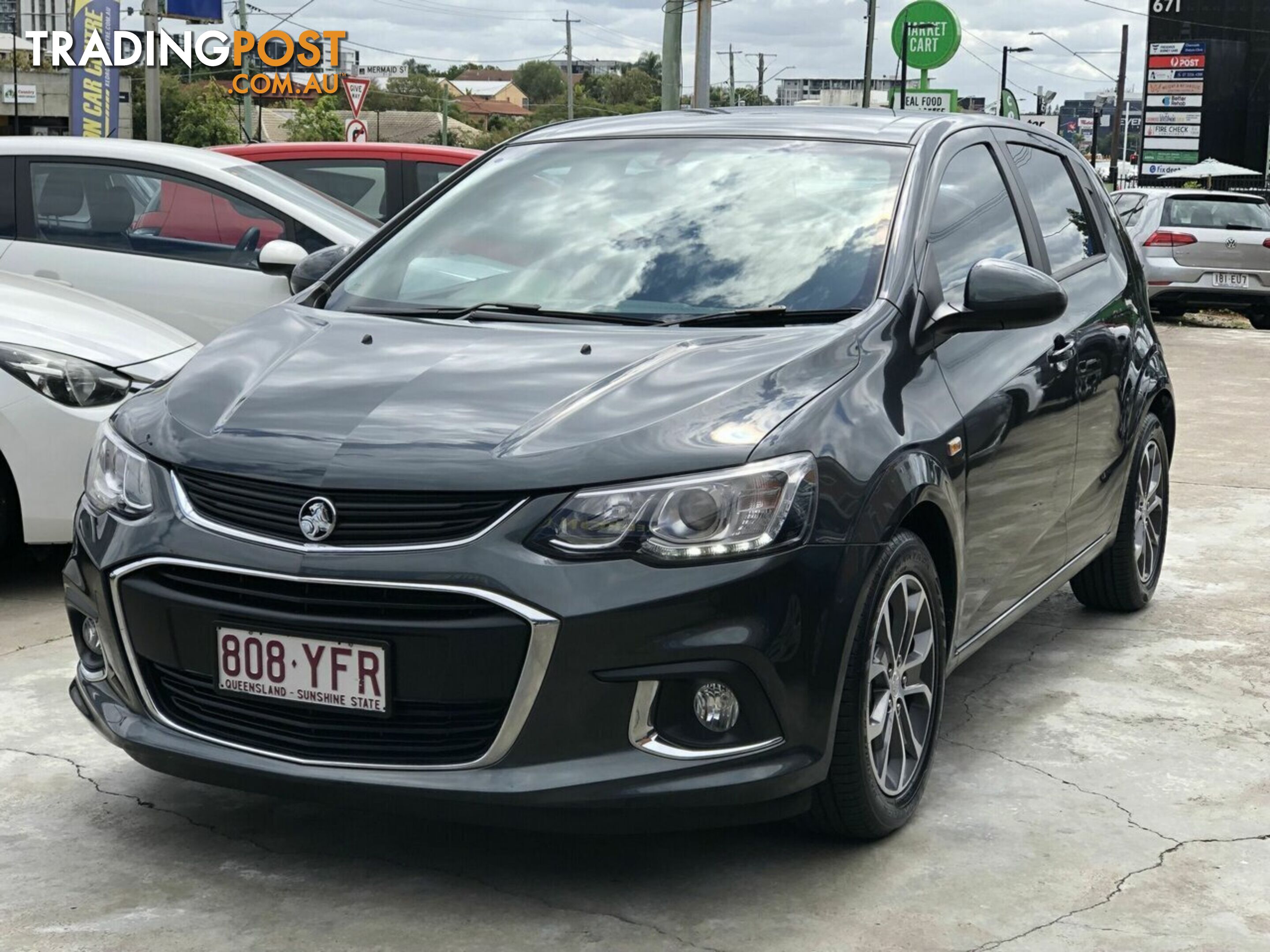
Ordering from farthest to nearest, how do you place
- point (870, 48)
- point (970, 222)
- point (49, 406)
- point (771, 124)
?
point (870, 48) < point (49, 406) < point (771, 124) < point (970, 222)

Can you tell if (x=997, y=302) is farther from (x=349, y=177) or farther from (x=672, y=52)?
(x=672, y=52)

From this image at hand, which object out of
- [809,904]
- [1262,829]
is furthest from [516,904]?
[1262,829]

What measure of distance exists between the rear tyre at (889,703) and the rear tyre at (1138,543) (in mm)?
1866

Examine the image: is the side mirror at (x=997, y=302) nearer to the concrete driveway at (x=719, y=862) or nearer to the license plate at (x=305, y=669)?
the concrete driveway at (x=719, y=862)

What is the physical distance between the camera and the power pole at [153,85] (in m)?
24.0

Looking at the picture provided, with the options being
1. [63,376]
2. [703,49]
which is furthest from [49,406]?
[703,49]

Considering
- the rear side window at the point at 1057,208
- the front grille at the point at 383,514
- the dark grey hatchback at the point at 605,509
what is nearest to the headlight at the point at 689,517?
the dark grey hatchback at the point at 605,509

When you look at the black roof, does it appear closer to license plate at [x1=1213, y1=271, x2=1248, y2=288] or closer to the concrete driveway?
the concrete driveway

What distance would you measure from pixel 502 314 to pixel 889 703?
1.25 metres

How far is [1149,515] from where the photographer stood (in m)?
5.77

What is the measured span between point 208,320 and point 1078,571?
441cm

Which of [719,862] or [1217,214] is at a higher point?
[1217,214]

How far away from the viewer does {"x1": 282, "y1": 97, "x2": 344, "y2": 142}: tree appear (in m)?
81.8

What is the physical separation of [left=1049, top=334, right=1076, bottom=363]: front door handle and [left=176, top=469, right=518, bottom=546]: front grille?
2012 mm
